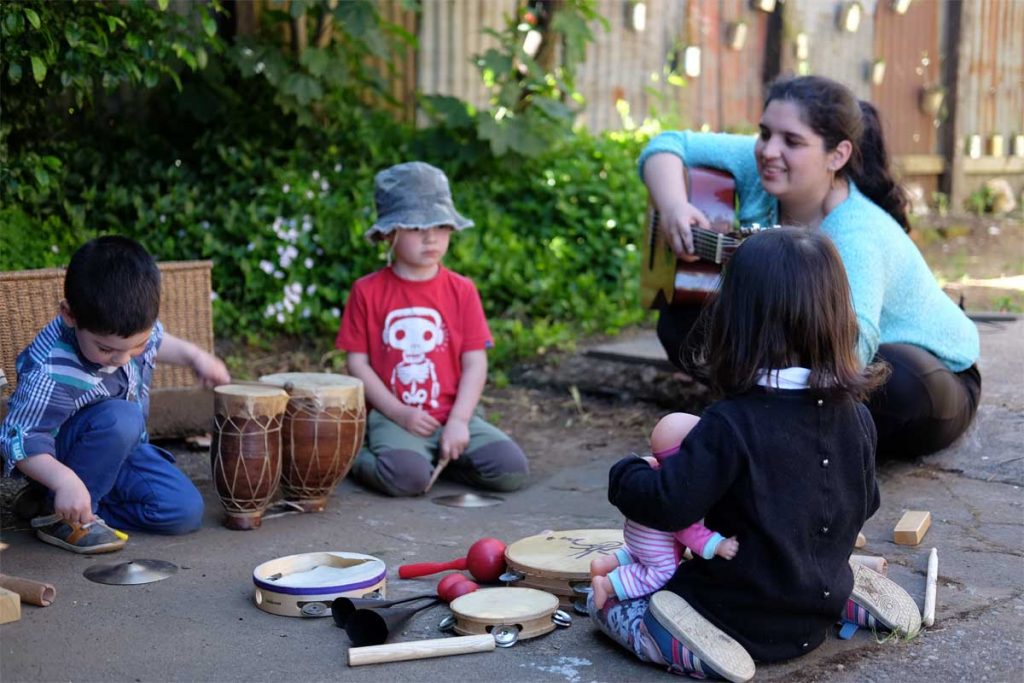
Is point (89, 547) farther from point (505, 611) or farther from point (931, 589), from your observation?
point (931, 589)

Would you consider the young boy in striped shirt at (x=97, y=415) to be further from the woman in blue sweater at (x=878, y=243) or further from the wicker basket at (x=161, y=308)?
the woman in blue sweater at (x=878, y=243)

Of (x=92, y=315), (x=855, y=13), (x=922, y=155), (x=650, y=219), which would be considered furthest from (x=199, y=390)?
(x=922, y=155)

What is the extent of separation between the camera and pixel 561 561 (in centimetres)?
305

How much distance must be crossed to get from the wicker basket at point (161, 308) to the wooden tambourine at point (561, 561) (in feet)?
5.87

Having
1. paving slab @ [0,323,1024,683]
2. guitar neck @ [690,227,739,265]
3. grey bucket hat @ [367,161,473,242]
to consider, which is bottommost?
paving slab @ [0,323,1024,683]

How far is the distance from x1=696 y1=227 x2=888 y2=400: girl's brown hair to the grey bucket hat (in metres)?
1.93

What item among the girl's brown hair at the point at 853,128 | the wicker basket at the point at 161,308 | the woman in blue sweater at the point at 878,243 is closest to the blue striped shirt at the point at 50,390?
the wicker basket at the point at 161,308

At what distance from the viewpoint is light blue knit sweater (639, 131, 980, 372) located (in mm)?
3828

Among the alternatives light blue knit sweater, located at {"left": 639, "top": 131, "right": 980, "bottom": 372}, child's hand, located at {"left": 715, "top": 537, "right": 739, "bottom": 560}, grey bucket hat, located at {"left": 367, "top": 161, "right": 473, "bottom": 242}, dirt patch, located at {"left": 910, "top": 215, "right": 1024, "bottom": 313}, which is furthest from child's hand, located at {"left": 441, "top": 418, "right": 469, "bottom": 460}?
dirt patch, located at {"left": 910, "top": 215, "right": 1024, "bottom": 313}

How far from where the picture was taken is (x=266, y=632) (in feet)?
9.64

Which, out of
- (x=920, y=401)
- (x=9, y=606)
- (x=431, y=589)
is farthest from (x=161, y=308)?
(x=920, y=401)

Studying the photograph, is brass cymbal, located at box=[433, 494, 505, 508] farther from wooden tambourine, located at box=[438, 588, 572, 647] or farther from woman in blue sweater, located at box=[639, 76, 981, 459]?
wooden tambourine, located at box=[438, 588, 572, 647]

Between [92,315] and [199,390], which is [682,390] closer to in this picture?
[199,390]

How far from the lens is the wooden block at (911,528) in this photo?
353 cm
